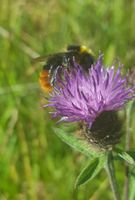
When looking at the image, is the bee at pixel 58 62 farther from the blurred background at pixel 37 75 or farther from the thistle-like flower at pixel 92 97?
the blurred background at pixel 37 75

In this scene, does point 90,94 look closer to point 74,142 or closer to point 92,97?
point 92,97

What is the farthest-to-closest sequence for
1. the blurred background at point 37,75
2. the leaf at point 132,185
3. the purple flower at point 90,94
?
the blurred background at point 37,75
the leaf at point 132,185
the purple flower at point 90,94

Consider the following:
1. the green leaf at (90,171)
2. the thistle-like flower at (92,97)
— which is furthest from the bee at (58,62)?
the green leaf at (90,171)

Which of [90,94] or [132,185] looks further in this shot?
[132,185]

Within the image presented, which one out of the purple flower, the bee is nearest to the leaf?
the purple flower

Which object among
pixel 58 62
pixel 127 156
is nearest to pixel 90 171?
pixel 127 156

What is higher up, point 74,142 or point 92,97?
point 92,97

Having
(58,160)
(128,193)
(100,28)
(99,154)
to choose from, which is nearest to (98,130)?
(99,154)

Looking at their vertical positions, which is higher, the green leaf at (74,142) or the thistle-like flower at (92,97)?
the thistle-like flower at (92,97)
